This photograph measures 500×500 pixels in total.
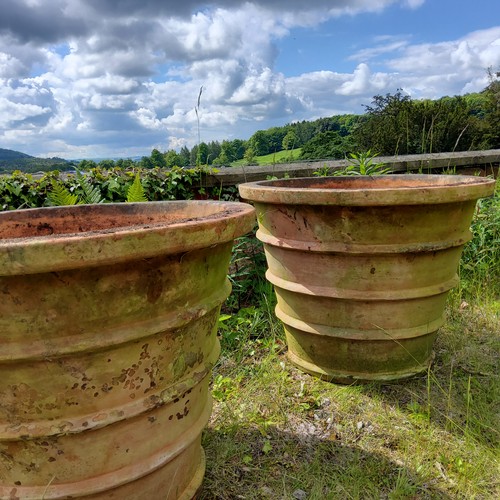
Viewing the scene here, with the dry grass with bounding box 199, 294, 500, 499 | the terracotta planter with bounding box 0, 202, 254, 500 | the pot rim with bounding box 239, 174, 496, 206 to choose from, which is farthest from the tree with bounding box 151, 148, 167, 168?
the terracotta planter with bounding box 0, 202, 254, 500

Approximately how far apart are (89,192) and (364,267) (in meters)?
2.15

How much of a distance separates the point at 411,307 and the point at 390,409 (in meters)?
Result: 0.54

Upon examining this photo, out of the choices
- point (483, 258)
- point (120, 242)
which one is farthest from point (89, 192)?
point (483, 258)

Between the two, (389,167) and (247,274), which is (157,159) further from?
(389,167)

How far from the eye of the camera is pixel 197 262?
4.15ft

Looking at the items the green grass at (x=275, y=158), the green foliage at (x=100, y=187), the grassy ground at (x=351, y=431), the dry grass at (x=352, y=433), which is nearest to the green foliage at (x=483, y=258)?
the grassy ground at (x=351, y=431)

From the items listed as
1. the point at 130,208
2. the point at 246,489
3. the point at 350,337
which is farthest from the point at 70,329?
the point at 350,337

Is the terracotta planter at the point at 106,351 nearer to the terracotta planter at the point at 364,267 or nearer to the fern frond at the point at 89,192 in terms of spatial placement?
the terracotta planter at the point at 364,267

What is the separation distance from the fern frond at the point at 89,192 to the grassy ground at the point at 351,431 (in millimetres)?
1428

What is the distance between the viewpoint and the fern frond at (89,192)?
332 cm

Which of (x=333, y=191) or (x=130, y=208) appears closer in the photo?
(x=130, y=208)

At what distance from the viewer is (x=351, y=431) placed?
7.15 ft

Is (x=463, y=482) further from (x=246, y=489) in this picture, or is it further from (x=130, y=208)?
(x=130, y=208)

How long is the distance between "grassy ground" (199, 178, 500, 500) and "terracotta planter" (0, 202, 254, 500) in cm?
64
